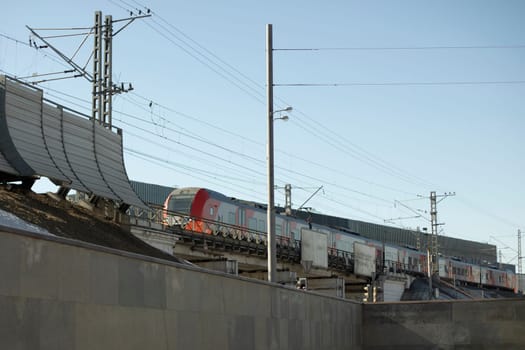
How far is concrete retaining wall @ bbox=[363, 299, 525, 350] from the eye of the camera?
67.2 feet

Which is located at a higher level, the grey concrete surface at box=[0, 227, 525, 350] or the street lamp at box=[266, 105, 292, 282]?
the street lamp at box=[266, 105, 292, 282]

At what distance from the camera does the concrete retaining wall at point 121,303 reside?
987 centimetres

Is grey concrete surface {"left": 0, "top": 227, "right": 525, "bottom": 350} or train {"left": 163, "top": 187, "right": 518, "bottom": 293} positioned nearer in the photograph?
grey concrete surface {"left": 0, "top": 227, "right": 525, "bottom": 350}

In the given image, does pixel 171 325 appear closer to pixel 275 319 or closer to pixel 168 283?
pixel 168 283

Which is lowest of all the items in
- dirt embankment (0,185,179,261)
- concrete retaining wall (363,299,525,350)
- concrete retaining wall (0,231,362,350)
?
concrete retaining wall (363,299,525,350)

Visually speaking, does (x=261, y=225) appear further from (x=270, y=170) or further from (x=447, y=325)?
(x=447, y=325)

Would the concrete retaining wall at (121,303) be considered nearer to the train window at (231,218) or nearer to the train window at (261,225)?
the train window at (231,218)

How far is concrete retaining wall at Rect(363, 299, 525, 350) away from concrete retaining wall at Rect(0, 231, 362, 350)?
4.75 metres

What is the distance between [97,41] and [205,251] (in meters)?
11.7

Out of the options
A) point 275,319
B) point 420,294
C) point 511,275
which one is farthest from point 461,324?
point 511,275

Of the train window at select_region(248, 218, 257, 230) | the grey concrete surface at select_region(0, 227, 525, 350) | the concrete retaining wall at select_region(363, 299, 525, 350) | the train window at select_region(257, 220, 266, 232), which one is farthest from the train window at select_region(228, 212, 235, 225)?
the concrete retaining wall at select_region(363, 299, 525, 350)

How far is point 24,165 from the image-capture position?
A: 82.3ft

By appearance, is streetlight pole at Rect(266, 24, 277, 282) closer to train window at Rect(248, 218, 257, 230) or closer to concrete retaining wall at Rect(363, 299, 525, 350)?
concrete retaining wall at Rect(363, 299, 525, 350)

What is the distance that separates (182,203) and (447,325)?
26.5m
